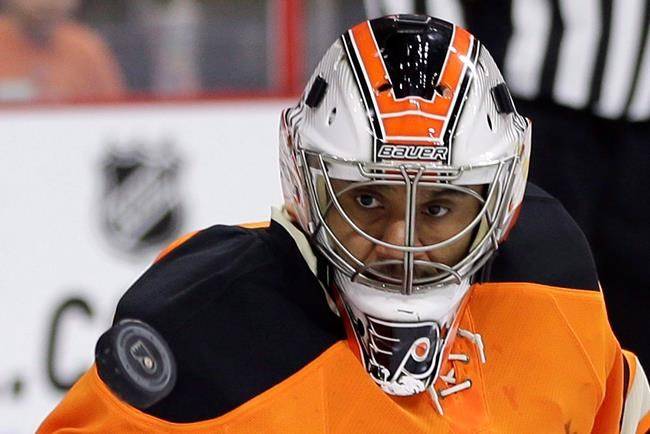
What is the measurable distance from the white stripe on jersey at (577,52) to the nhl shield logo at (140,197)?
2.95 feet

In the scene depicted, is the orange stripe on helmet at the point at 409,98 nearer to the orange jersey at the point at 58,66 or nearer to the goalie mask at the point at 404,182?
the goalie mask at the point at 404,182

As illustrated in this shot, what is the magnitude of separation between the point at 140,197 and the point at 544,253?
154 centimetres

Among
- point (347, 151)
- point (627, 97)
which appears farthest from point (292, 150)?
point (627, 97)

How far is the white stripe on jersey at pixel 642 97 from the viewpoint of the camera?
306 cm

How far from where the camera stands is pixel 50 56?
340 centimetres

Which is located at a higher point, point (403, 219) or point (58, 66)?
point (403, 219)

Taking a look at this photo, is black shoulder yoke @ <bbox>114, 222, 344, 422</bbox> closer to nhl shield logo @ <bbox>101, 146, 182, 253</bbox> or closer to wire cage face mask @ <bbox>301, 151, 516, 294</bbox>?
wire cage face mask @ <bbox>301, 151, 516, 294</bbox>

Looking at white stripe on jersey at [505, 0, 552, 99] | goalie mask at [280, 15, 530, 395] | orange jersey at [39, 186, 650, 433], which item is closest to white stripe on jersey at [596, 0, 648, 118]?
white stripe on jersey at [505, 0, 552, 99]

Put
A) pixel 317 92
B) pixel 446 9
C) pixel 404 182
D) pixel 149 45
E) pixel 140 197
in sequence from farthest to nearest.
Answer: pixel 149 45 < pixel 140 197 < pixel 446 9 < pixel 317 92 < pixel 404 182

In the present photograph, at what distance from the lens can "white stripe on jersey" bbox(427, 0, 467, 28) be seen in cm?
293

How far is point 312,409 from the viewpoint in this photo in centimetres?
174

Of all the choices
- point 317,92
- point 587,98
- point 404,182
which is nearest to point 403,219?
point 404,182

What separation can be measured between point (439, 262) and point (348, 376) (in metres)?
0.18

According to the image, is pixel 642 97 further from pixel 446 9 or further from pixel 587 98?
pixel 446 9
